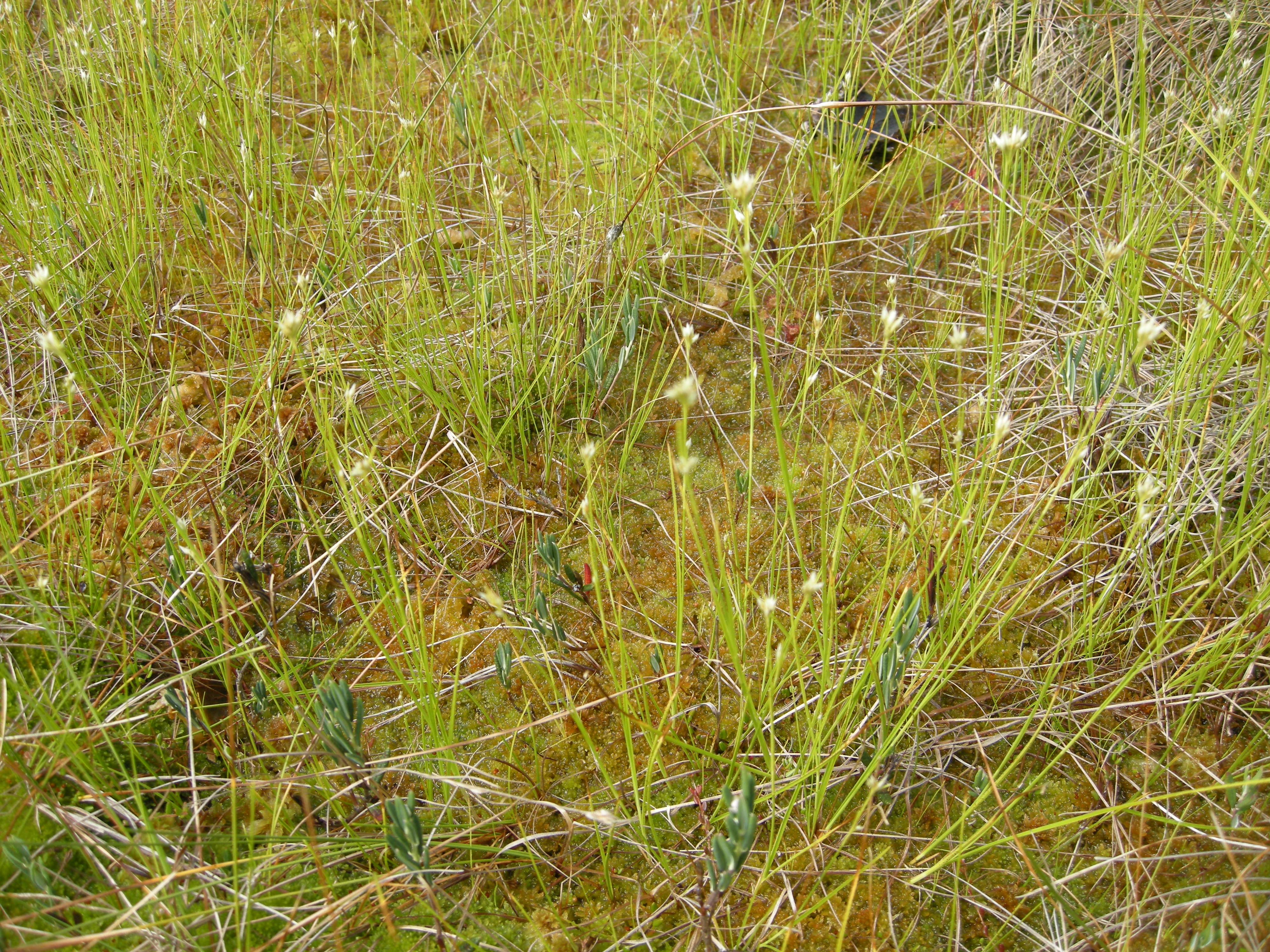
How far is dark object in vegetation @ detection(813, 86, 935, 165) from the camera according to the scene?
2.47m

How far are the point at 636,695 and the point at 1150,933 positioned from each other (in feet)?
3.32

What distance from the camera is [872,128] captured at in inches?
109

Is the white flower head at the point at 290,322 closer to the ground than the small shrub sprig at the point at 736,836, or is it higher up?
higher up

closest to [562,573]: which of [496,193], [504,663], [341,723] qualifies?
[504,663]

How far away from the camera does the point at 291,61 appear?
9.73ft

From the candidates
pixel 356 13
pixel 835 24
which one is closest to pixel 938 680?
pixel 835 24

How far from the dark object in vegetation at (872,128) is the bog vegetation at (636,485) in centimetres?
5

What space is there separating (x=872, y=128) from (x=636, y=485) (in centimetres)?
162

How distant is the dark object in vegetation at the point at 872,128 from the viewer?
2473 mm

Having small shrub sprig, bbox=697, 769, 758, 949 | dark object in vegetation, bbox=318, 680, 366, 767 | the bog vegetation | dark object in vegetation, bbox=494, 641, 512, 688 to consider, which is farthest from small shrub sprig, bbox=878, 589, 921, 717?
dark object in vegetation, bbox=318, 680, 366, 767

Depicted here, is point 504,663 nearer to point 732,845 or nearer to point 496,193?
point 732,845

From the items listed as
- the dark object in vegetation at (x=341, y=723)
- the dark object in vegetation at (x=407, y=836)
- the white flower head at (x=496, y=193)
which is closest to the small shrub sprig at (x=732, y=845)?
the dark object in vegetation at (x=407, y=836)

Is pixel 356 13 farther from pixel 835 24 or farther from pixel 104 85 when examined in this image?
pixel 835 24

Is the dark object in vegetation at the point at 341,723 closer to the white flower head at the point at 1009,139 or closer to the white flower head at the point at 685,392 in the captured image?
the white flower head at the point at 685,392
